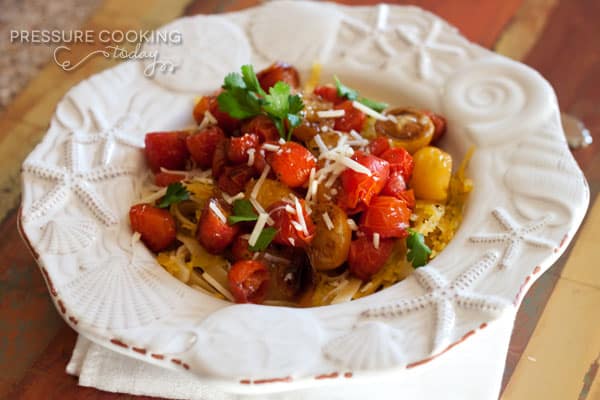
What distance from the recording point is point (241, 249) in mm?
2584

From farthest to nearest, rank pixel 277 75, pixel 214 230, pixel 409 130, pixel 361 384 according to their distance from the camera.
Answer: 1. pixel 277 75
2. pixel 409 130
3. pixel 214 230
4. pixel 361 384

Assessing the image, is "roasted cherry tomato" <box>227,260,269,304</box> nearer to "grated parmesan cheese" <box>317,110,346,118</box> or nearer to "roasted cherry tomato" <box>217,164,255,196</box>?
"roasted cherry tomato" <box>217,164,255,196</box>

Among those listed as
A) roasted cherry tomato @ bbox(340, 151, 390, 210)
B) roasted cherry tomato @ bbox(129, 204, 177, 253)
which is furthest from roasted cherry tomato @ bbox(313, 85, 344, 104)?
roasted cherry tomato @ bbox(129, 204, 177, 253)

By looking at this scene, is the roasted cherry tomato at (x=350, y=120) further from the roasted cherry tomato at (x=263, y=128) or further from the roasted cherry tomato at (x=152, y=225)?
the roasted cherry tomato at (x=152, y=225)

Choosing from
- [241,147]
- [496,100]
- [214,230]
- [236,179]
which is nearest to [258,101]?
[241,147]

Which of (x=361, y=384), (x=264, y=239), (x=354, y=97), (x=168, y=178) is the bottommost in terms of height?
(x=361, y=384)

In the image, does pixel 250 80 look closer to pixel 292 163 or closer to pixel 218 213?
pixel 292 163

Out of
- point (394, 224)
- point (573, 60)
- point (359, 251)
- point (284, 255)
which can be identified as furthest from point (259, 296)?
point (573, 60)

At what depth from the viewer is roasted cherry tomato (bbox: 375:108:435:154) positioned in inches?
114

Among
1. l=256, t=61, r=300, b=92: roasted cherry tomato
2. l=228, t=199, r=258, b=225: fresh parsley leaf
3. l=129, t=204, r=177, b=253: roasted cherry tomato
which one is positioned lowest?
l=129, t=204, r=177, b=253: roasted cherry tomato

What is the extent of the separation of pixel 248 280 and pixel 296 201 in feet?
1.10

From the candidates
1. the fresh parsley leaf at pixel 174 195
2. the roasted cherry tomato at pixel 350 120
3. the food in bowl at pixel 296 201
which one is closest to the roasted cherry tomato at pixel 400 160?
the food in bowl at pixel 296 201

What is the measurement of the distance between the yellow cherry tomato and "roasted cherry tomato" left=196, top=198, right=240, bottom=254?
75 centimetres

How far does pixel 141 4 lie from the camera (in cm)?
447
